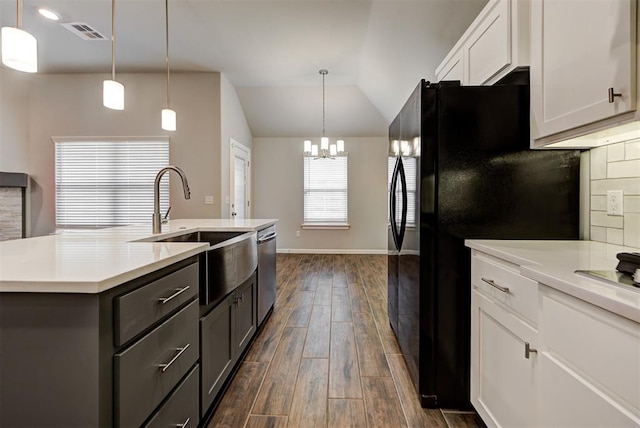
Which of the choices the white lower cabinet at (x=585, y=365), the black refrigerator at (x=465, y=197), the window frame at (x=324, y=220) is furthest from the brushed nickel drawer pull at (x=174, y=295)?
the window frame at (x=324, y=220)

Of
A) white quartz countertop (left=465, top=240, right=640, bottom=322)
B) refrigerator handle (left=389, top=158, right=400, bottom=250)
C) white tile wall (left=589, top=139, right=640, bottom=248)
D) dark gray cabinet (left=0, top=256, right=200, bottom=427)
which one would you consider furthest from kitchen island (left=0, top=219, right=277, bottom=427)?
white tile wall (left=589, top=139, right=640, bottom=248)

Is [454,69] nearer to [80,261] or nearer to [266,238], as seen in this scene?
[266,238]

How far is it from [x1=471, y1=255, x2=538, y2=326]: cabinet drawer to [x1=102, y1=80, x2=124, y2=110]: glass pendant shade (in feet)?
8.26

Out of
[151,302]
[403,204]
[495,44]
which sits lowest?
[151,302]

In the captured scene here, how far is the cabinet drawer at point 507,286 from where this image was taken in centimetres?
116

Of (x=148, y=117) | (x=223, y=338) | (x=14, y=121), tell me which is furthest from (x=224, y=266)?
(x=14, y=121)

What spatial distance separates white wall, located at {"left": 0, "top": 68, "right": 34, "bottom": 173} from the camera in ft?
15.3

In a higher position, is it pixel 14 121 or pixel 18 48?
pixel 14 121

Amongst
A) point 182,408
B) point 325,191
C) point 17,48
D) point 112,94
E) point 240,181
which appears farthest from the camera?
point 325,191

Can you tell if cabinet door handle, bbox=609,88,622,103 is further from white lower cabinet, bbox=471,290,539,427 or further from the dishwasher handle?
the dishwasher handle

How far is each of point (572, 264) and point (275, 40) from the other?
391cm

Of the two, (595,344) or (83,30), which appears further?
(83,30)

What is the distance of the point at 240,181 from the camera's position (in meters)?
6.03

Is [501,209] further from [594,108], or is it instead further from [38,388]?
[38,388]
